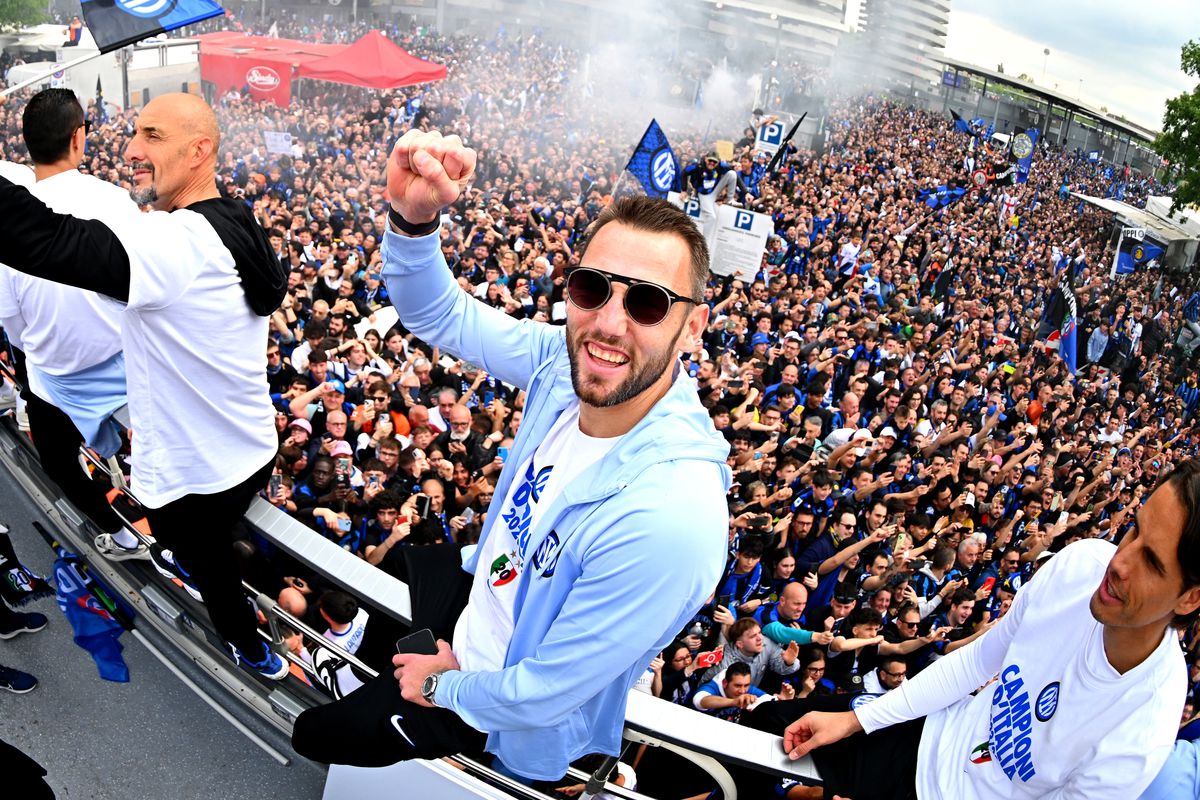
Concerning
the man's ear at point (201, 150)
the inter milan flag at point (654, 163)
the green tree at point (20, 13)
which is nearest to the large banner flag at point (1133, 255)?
the inter milan flag at point (654, 163)

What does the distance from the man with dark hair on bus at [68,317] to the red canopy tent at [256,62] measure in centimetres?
1607

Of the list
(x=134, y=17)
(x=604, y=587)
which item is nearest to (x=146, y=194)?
(x=604, y=587)

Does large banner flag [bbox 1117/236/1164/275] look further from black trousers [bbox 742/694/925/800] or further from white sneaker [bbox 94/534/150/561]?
white sneaker [bbox 94/534/150/561]

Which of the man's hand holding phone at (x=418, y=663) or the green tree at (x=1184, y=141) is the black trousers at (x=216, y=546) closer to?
the man's hand holding phone at (x=418, y=663)

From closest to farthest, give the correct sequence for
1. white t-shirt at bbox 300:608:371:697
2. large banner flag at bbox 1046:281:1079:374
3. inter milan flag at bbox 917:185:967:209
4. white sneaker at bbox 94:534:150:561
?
1. white t-shirt at bbox 300:608:371:697
2. white sneaker at bbox 94:534:150:561
3. large banner flag at bbox 1046:281:1079:374
4. inter milan flag at bbox 917:185:967:209

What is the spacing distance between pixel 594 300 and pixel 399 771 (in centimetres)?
114

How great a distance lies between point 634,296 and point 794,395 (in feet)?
21.7

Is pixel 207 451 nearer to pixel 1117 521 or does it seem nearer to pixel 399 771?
pixel 399 771

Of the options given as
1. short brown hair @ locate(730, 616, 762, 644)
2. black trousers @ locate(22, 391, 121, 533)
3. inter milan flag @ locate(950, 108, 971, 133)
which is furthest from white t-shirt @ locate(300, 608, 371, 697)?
inter milan flag @ locate(950, 108, 971, 133)

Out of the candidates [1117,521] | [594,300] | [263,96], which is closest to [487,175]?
[263,96]

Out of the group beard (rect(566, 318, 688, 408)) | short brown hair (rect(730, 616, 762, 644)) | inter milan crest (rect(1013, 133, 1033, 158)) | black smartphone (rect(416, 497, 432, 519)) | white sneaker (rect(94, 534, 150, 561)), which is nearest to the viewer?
beard (rect(566, 318, 688, 408))

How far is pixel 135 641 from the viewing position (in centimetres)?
254

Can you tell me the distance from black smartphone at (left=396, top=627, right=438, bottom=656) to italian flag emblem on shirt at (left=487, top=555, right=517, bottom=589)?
7.4 inches

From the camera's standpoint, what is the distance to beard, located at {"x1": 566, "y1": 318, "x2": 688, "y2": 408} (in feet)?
4.58
